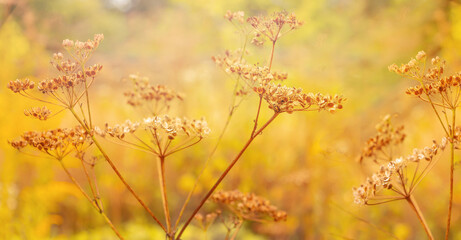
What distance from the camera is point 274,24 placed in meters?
0.83

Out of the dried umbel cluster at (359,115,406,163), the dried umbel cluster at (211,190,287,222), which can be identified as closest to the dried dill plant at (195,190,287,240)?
the dried umbel cluster at (211,190,287,222)

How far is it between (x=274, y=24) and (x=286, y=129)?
3436 millimetres

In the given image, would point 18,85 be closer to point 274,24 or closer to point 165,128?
point 165,128

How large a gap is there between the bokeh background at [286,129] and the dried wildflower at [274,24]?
4.98 ft

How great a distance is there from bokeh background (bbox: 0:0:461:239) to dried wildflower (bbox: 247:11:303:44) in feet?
4.98

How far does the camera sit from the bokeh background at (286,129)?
8.20ft

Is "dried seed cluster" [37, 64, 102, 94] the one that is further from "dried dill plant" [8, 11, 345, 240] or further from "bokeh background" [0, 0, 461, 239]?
"bokeh background" [0, 0, 461, 239]

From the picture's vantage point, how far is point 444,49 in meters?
2.32

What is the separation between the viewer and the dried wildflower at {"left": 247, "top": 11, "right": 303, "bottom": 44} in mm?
820

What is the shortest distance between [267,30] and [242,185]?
2670mm

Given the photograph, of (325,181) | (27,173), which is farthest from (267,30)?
(27,173)

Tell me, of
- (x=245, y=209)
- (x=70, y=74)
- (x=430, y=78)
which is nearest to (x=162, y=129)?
(x=70, y=74)

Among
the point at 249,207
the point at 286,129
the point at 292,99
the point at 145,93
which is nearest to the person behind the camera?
the point at 292,99

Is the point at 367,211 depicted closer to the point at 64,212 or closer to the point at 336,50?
the point at 336,50
